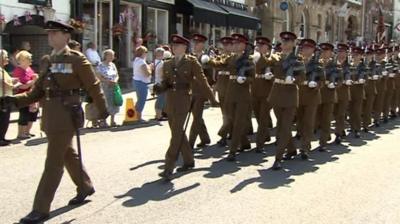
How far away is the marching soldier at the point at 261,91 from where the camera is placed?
32.6 feet

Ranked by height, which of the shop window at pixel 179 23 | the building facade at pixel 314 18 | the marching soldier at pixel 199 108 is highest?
the building facade at pixel 314 18

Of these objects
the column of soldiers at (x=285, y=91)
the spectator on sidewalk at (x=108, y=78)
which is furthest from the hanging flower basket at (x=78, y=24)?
the column of soldiers at (x=285, y=91)

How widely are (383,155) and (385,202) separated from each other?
10.6ft

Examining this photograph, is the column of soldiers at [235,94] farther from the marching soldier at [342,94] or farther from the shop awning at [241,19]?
the shop awning at [241,19]

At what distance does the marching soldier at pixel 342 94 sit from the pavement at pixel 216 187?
459mm

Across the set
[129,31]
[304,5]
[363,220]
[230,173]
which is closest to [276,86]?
[230,173]

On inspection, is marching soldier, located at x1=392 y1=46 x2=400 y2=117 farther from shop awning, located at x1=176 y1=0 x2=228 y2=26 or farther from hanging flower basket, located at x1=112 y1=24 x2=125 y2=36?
shop awning, located at x1=176 y1=0 x2=228 y2=26

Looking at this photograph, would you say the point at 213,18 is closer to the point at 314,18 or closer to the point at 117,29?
the point at 117,29

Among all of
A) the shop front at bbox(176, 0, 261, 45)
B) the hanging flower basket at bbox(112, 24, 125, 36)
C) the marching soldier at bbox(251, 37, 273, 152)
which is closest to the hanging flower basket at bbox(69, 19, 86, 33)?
the hanging flower basket at bbox(112, 24, 125, 36)

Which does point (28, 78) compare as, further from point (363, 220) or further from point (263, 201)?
point (363, 220)

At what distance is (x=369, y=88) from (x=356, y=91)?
0.98 m

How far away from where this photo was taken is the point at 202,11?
25625 mm

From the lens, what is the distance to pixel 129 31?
75.9 ft

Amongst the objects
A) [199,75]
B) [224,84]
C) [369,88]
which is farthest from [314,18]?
[199,75]
